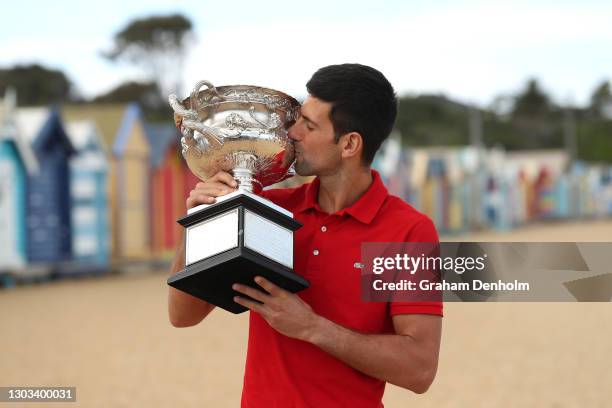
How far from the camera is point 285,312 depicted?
220 cm

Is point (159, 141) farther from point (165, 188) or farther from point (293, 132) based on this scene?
point (293, 132)

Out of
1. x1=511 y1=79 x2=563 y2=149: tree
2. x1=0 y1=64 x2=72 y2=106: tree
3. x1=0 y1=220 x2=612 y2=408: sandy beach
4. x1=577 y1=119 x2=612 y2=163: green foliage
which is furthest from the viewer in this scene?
x1=511 y1=79 x2=563 y2=149: tree

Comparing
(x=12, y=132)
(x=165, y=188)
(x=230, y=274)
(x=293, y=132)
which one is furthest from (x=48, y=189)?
(x=230, y=274)

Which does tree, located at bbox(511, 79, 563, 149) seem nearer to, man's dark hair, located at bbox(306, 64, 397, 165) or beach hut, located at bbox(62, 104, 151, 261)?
beach hut, located at bbox(62, 104, 151, 261)

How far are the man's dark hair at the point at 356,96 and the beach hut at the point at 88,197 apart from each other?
16.4 m

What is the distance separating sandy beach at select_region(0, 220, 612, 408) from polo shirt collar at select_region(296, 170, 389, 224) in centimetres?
461

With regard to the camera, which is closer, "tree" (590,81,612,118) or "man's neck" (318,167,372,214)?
"man's neck" (318,167,372,214)

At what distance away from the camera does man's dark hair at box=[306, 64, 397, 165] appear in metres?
2.29

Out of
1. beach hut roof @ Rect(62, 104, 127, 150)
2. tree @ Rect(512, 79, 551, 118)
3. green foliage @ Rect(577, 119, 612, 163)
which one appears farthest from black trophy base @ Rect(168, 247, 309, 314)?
tree @ Rect(512, 79, 551, 118)

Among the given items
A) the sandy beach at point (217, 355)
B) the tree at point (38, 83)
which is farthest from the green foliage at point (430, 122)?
the sandy beach at point (217, 355)

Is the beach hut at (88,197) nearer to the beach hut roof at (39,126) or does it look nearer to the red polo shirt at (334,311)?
the beach hut roof at (39,126)

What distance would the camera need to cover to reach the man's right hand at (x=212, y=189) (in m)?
2.37

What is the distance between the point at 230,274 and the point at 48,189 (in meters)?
15.9

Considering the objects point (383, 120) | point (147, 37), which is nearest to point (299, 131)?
point (383, 120)
